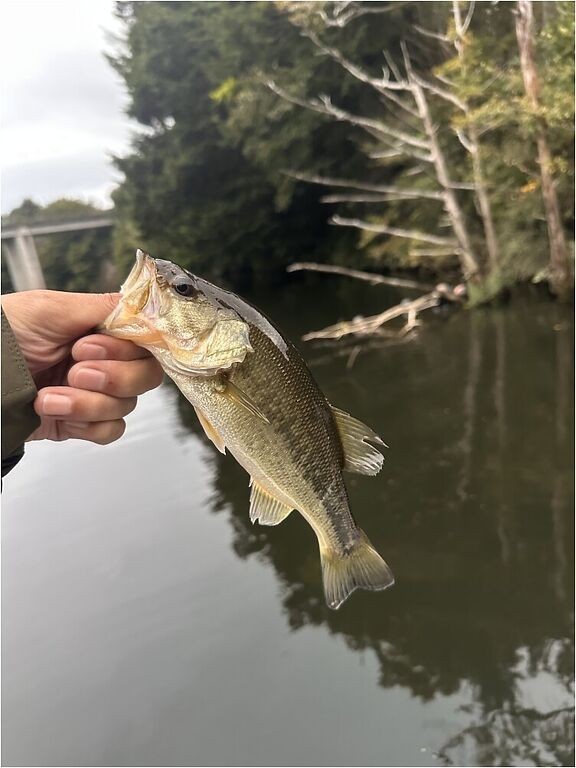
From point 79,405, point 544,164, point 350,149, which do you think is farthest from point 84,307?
point 350,149

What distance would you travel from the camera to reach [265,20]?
1928 cm

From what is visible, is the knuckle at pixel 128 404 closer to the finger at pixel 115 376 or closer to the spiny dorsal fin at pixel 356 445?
the finger at pixel 115 376

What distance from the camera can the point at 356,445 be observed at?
5.90 ft

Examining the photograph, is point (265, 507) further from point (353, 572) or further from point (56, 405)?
point (56, 405)

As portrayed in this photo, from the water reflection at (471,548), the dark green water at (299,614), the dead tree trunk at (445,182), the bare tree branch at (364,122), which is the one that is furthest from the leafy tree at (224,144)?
the dark green water at (299,614)

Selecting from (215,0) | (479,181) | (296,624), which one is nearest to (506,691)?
(296,624)

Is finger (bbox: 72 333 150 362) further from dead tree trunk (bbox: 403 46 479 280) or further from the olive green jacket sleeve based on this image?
dead tree trunk (bbox: 403 46 479 280)

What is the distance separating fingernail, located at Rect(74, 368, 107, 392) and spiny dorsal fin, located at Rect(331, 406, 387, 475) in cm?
74

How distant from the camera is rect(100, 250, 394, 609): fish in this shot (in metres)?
1.66

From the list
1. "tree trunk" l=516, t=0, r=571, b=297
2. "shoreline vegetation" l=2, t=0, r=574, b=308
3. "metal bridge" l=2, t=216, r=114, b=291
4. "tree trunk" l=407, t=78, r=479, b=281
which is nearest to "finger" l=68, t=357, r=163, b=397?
"shoreline vegetation" l=2, t=0, r=574, b=308

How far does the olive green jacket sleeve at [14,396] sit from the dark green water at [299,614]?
387 centimetres

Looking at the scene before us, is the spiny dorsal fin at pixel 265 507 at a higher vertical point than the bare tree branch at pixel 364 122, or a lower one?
lower

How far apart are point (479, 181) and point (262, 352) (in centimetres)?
1360

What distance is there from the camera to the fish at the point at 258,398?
1.66m
